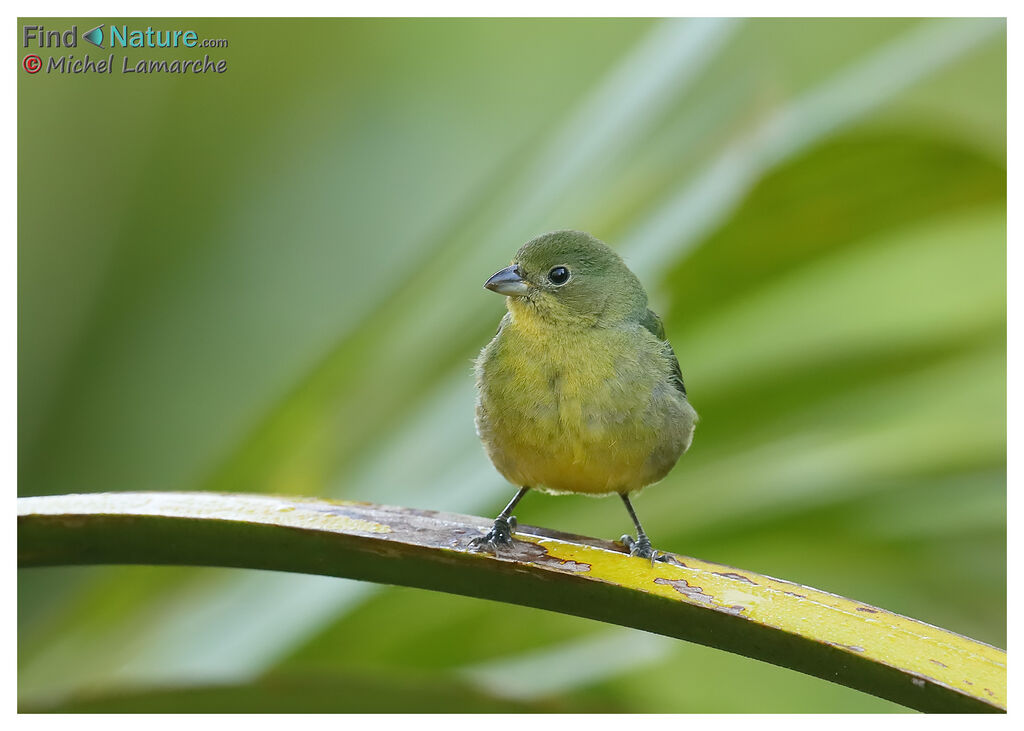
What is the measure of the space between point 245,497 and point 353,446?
107 centimetres

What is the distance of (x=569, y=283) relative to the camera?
227 centimetres

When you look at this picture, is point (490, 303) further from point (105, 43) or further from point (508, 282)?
point (105, 43)

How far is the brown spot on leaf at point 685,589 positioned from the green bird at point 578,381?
1.59 feet

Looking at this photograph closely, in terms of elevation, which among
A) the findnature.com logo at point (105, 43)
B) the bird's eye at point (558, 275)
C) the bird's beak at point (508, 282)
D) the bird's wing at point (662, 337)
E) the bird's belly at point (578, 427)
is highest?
the findnature.com logo at point (105, 43)

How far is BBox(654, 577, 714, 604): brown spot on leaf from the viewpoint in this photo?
4.24ft

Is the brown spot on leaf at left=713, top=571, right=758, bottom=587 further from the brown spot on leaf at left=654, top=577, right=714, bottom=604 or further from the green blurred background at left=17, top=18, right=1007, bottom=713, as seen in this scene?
the green blurred background at left=17, top=18, right=1007, bottom=713

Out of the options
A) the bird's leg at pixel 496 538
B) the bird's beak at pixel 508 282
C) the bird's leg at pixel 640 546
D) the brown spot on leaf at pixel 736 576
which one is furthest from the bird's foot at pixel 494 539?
the bird's beak at pixel 508 282

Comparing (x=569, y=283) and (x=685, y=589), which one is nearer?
(x=685, y=589)

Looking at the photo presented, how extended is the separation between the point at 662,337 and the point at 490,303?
1.86 ft

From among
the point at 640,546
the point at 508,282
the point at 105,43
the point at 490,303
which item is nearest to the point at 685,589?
the point at 640,546

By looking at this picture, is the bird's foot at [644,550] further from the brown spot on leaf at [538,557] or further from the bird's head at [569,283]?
the bird's head at [569,283]

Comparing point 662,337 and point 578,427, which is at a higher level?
point 662,337

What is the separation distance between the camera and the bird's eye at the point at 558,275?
2293mm

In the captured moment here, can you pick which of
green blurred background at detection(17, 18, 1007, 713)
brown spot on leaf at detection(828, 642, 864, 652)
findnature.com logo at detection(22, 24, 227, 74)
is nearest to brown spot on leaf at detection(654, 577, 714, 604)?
brown spot on leaf at detection(828, 642, 864, 652)
